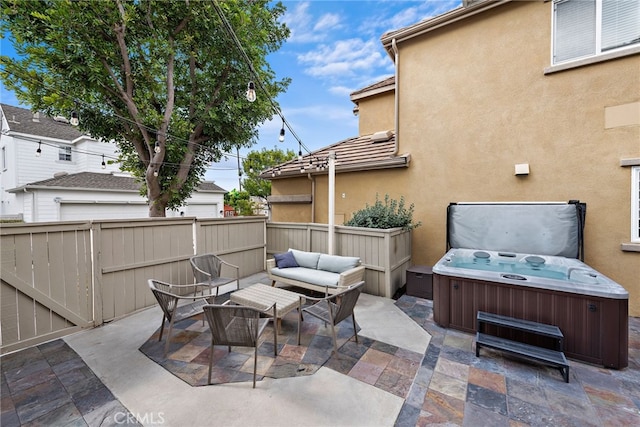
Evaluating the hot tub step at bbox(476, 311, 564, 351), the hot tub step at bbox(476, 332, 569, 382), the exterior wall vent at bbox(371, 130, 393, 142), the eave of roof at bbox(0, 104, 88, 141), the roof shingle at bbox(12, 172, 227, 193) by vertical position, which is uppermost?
the eave of roof at bbox(0, 104, 88, 141)

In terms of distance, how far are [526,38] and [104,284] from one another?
30.0 ft

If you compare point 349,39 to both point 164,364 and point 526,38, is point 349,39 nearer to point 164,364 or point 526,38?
point 526,38

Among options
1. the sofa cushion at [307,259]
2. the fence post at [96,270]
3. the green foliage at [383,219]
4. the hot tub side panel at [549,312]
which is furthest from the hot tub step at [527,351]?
the fence post at [96,270]

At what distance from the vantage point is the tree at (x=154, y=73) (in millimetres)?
5715

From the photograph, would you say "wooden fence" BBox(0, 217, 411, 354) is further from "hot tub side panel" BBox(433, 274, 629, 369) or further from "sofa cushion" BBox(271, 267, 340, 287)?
"hot tub side panel" BBox(433, 274, 629, 369)

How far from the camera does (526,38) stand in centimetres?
510

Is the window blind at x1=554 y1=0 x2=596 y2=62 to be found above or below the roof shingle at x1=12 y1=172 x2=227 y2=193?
above

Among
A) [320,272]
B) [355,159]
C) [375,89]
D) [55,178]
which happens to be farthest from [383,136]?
[55,178]

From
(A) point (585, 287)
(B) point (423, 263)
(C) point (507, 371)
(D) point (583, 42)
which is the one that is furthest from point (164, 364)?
(D) point (583, 42)

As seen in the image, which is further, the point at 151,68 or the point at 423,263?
the point at 151,68

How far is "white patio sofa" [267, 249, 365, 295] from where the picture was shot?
14.7ft

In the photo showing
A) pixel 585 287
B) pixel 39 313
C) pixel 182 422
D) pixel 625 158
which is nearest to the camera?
pixel 182 422

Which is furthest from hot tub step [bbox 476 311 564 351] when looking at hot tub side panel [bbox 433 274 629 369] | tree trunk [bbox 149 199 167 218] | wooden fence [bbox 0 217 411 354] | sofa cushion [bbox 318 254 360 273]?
tree trunk [bbox 149 199 167 218]

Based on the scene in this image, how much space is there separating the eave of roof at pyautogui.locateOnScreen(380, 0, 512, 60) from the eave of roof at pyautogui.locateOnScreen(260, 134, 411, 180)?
2468 millimetres
